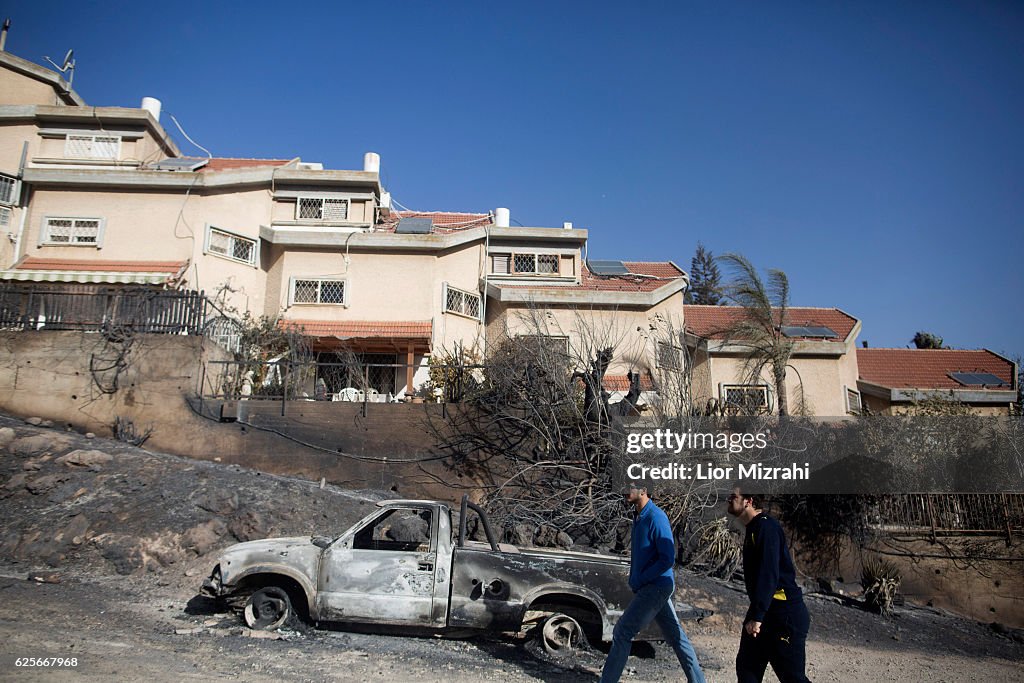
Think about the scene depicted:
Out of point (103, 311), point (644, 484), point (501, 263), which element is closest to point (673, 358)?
point (644, 484)

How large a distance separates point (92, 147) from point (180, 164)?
299 cm

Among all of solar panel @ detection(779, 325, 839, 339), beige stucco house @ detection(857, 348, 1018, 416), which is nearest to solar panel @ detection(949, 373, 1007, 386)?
beige stucco house @ detection(857, 348, 1018, 416)

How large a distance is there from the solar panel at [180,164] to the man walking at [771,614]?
20.9 metres

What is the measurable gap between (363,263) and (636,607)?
16493 millimetres

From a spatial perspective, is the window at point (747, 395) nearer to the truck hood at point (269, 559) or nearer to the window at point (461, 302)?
the window at point (461, 302)

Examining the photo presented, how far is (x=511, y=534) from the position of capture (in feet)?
37.3

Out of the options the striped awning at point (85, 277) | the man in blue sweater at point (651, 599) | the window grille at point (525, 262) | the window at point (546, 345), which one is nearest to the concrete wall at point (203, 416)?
the window at point (546, 345)

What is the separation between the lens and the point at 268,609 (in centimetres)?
720

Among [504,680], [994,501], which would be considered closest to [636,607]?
[504,680]

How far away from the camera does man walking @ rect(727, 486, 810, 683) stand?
507 cm

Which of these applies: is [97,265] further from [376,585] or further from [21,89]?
[376,585]

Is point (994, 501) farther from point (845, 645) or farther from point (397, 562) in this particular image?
point (397, 562)

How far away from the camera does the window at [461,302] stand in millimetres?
20625

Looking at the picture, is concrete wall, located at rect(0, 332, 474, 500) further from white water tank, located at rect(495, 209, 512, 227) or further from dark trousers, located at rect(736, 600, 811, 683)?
white water tank, located at rect(495, 209, 512, 227)
